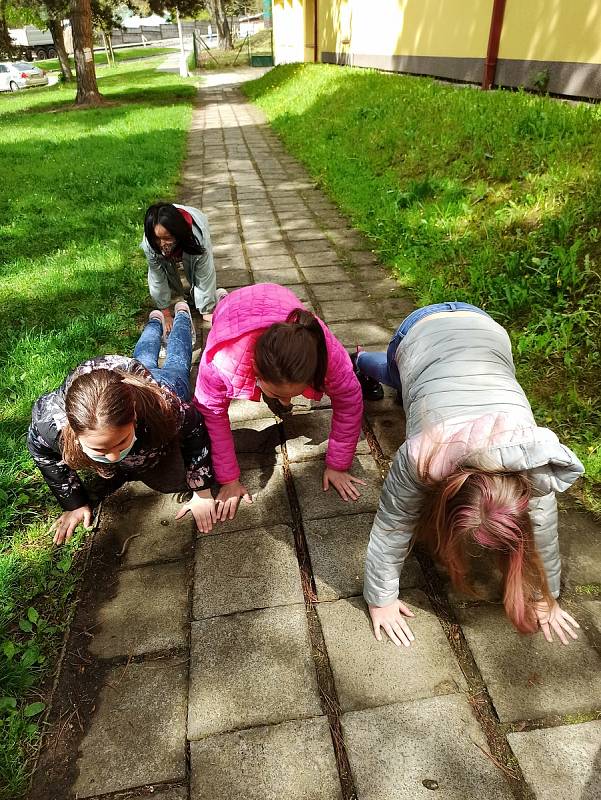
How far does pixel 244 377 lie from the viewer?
85.3 inches

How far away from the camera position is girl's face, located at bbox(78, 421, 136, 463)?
182 centimetres

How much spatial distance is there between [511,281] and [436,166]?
2488 millimetres

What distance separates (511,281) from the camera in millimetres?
3682

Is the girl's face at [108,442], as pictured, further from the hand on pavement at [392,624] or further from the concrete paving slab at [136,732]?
the hand on pavement at [392,624]

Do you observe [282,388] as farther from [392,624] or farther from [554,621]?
[554,621]

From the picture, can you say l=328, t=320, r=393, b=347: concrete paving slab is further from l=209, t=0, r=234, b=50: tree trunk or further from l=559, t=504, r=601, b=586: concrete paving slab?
l=209, t=0, r=234, b=50: tree trunk

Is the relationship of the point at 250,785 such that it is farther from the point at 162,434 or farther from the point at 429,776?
the point at 162,434

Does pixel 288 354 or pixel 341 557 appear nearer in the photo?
pixel 288 354

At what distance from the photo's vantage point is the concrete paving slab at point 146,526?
2262 mm

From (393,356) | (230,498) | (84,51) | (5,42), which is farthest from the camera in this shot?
(5,42)

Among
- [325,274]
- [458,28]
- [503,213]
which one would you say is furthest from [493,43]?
[325,274]

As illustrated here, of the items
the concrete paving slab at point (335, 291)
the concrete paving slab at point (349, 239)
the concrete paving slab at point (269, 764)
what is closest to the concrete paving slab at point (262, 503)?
the concrete paving slab at point (269, 764)

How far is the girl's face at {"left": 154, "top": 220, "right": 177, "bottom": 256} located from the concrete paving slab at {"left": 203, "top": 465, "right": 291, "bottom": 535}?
161 centimetres

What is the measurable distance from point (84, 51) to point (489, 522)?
59.6 ft
